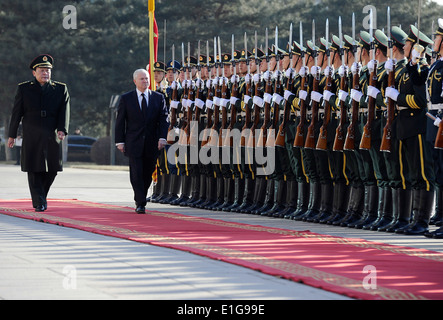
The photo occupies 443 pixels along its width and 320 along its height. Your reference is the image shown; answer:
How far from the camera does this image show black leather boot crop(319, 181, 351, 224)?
11.3 meters

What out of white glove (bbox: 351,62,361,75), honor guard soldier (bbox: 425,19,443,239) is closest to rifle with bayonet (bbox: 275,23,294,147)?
white glove (bbox: 351,62,361,75)

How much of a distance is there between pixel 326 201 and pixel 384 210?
1051 millimetres

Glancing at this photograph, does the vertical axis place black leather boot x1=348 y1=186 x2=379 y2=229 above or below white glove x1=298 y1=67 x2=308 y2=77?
below

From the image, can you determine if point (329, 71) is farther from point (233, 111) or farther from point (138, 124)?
point (138, 124)

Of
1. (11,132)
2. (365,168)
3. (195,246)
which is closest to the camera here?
(195,246)

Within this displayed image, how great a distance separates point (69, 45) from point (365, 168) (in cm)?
3216

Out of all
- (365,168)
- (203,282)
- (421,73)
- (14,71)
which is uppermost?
(14,71)

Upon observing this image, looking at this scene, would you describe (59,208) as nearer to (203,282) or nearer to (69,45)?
(203,282)

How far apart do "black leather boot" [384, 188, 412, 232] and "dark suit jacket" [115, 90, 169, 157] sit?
10.7 ft

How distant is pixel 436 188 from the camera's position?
33.1ft

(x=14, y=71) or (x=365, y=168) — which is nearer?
(x=365, y=168)

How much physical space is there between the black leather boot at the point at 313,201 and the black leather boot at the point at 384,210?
1.16 m

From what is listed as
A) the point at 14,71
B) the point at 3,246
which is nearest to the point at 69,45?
the point at 14,71

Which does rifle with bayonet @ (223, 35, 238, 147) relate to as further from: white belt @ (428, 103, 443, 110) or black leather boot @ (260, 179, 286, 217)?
white belt @ (428, 103, 443, 110)
